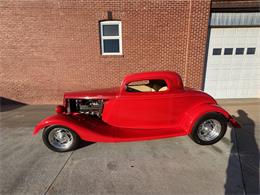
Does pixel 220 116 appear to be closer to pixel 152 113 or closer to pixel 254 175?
pixel 254 175

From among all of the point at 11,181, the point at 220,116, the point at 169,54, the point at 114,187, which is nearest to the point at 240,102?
the point at 169,54

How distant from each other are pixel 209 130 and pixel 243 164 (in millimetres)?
905

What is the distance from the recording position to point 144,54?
6.57 metres

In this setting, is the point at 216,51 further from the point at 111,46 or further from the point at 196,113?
the point at 196,113

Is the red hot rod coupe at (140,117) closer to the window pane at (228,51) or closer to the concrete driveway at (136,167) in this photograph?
the concrete driveway at (136,167)

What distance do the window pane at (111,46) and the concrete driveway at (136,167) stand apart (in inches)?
160

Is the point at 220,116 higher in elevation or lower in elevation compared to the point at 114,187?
higher

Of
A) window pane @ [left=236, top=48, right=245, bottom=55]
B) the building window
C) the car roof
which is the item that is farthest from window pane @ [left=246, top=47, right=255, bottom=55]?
the building window

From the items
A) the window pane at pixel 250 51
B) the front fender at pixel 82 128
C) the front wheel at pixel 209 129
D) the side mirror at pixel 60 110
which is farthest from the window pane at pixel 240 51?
the side mirror at pixel 60 110

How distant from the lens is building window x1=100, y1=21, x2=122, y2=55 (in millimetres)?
6379

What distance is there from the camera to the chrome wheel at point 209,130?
145 inches

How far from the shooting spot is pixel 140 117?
3.72m

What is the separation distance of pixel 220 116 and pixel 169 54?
3624 millimetres

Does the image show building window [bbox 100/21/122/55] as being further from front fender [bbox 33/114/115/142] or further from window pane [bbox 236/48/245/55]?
window pane [bbox 236/48/245/55]
